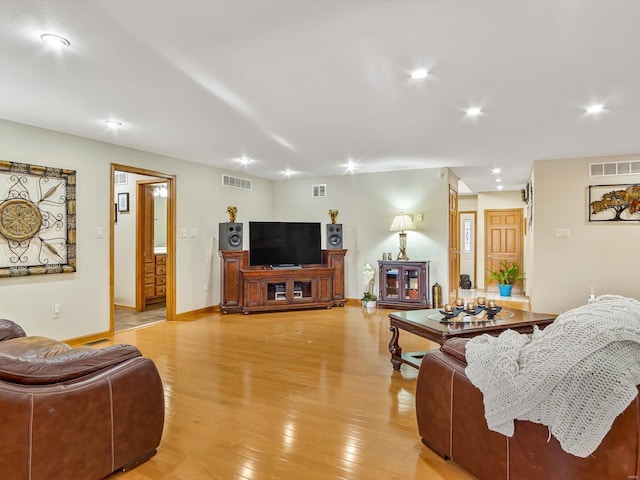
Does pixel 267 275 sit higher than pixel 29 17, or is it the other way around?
pixel 29 17

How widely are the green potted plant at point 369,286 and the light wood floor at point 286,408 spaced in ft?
5.15

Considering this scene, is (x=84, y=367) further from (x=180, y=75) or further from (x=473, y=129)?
(x=473, y=129)

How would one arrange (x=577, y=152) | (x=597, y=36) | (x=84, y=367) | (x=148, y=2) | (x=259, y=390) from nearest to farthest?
(x=84, y=367) → (x=148, y=2) → (x=597, y=36) → (x=259, y=390) → (x=577, y=152)

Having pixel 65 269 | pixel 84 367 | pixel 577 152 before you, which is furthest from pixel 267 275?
pixel 577 152

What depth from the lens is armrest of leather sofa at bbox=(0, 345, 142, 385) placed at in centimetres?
158

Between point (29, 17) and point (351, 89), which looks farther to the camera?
point (351, 89)

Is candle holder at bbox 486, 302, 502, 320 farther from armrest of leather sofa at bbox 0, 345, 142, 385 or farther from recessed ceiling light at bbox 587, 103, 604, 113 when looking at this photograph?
armrest of leather sofa at bbox 0, 345, 142, 385

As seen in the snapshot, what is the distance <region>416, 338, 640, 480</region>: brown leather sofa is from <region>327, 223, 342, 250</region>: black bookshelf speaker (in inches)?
184

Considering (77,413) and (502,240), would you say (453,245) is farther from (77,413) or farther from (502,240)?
(77,413)

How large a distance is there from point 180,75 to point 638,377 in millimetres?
3081

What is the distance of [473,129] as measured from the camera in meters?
4.10

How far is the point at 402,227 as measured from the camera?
20.6 feet

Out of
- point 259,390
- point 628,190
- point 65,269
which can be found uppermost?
point 628,190

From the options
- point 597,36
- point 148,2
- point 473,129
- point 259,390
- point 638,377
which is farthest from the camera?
point 473,129
